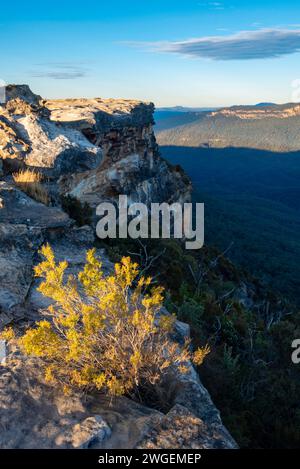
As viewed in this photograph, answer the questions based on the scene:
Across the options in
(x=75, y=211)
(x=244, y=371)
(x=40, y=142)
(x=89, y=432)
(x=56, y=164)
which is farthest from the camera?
(x=75, y=211)

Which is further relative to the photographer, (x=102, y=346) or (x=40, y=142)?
(x=40, y=142)

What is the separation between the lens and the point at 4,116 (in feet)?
32.2

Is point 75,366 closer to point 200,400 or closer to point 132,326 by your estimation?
point 132,326

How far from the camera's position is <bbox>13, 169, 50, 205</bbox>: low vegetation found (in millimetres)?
7539

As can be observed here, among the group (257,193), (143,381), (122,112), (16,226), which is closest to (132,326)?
(143,381)

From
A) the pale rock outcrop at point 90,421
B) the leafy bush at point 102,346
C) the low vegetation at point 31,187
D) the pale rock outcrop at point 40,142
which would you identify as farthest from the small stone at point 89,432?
the pale rock outcrop at point 40,142

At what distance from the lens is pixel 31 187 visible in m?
7.62

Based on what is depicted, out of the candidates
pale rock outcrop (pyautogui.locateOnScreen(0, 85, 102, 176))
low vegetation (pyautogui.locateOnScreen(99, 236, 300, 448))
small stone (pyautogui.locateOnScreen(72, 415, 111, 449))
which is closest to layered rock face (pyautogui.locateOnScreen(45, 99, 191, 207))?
pale rock outcrop (pyautogui.locateOnScreen(0, 85, 102, 176))

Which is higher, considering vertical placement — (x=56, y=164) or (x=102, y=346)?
(x=56, y=164)

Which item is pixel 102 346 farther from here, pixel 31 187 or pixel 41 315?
pixel 31 187

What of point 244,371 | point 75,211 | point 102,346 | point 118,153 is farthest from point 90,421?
point 118,153

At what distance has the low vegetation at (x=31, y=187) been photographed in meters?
7.54

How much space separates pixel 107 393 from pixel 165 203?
21.4m

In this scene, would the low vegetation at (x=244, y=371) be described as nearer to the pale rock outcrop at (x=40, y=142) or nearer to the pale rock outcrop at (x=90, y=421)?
the pale rock outcrop at (x=90, y=421)
